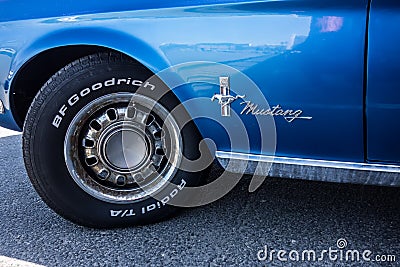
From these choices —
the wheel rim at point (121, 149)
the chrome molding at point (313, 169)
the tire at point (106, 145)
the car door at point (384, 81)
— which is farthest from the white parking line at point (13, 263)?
the car door at point (384, 81)

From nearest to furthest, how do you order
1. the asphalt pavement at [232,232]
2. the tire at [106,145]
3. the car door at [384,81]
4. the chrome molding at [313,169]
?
the car door at [384,81] < the chrome molding at [313,169] < the asphalt pavement at [232,232] < the tire at [106,145]

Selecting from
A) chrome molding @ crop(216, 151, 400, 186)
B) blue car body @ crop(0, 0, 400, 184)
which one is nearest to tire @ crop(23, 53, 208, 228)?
blue car body @ crop(0, 0, 400, 184)

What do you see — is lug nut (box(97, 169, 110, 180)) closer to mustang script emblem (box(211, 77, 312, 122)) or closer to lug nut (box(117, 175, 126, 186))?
lug nut (box(117, 175, 126, 186))

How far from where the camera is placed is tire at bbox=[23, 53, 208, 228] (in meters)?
2.24

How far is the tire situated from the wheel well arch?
0.09 meters

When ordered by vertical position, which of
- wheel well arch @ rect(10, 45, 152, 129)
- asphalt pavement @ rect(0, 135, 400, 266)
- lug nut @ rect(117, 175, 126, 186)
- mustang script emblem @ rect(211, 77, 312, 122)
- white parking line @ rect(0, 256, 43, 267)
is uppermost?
wheel well arch @ rect(10, 45, 152, 129)

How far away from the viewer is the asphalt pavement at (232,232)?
2.14m

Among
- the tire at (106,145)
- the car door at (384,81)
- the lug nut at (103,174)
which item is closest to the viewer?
the car door at (384,81)

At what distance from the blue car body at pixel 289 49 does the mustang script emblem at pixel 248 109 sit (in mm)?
26

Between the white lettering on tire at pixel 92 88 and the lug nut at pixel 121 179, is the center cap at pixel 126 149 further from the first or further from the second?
the white lettering on tire at pixel 92 88

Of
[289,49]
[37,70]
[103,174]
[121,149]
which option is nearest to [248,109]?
[289,49]

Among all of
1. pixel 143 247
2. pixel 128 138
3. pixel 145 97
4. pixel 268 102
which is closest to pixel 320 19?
pixel 268 102

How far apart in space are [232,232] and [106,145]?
71 centimetres

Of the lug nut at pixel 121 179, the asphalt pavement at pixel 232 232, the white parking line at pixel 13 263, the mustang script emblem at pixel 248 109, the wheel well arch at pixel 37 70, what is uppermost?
the wheel well arch at pixel 37 70
